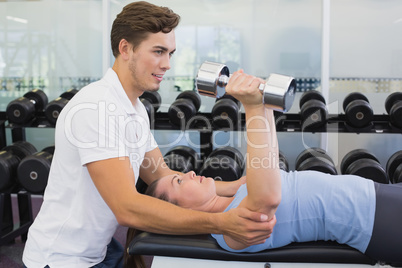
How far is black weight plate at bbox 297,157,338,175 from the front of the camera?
274cm

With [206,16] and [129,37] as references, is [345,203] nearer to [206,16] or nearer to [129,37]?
[129,37]

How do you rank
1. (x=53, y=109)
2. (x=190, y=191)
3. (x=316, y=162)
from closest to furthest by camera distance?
(x=190, y=191), (x=316, y=162), (x=53, y=109)

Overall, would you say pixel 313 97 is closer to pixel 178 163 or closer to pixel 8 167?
pixel 178 163

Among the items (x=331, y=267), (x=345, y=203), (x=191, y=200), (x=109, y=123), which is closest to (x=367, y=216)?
(x=345, y=203)

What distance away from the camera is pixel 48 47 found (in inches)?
178

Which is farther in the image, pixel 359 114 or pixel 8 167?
pixel 359 114

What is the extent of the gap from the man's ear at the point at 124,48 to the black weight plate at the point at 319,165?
168cm

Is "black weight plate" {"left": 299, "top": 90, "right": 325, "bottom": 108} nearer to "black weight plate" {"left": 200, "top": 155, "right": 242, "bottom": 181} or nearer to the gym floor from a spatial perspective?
"black weight plate" {"left": 200, "top": 155, "right": 242, "bottom": 181}

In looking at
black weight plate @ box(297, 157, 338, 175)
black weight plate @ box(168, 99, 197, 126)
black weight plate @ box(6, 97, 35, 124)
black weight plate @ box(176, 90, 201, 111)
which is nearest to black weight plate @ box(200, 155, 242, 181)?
black weight plate @ box(297, 157, 338, 175)

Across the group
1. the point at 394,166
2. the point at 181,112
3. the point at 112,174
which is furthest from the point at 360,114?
the point at 112,174

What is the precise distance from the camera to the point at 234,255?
4.31 ft

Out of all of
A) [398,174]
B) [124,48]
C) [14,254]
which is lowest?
[14,254]

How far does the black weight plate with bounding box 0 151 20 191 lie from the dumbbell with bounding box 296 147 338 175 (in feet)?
5.91

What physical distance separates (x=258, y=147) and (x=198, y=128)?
A: 2.18m
